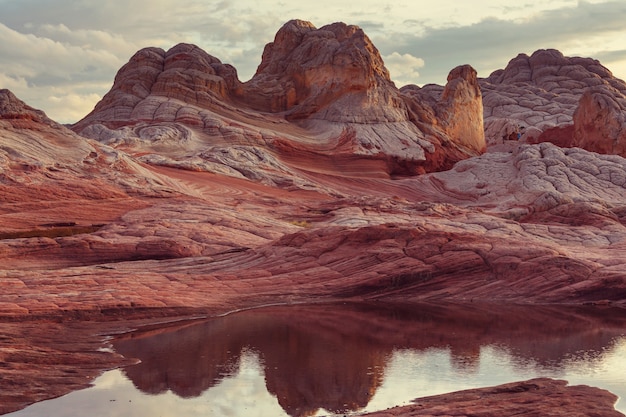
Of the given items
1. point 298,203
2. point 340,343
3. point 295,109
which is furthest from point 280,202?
point 340,343

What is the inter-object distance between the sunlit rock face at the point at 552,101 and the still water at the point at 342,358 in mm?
53783

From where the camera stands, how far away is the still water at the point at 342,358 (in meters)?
17.5

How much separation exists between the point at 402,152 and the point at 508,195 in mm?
12808

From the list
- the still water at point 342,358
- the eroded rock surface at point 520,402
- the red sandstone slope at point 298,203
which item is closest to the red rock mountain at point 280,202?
the red sandstone slope at point 298,203

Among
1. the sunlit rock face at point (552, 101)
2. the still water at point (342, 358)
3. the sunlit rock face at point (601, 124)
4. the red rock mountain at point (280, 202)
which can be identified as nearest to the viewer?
the still water at point (342, 358)

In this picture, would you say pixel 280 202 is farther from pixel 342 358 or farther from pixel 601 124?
pixel 601 124

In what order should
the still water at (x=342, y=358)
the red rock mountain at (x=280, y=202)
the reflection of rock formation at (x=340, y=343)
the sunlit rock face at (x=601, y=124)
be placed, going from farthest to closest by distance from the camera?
the sunlit rock face at (x=601, y=124) < the red rock mountain at (x=280, y=202) < the reflection of rock formation at (x=340, y=343) < the still water at (x=342, y=358)

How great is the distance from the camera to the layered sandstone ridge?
202 feet

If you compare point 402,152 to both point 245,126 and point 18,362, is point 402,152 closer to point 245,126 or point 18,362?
point 245,126

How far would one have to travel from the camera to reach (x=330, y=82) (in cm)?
6912

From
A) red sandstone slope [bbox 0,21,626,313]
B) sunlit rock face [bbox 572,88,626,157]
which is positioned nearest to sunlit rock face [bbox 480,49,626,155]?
sunlit rock face [bbox 572,88,626,157]

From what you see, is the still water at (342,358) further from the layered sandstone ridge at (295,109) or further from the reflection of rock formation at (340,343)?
the layered sandstone ridge at (295,109)

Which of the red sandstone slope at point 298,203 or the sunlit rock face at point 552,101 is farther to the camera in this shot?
the sunlit rock face at point 552,101

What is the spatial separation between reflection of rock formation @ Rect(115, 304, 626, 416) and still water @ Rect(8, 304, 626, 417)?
0.09 feet
